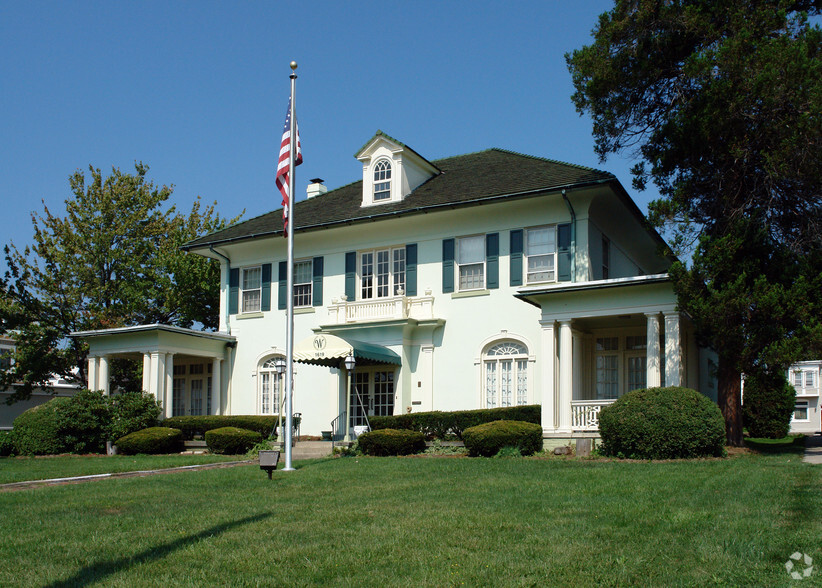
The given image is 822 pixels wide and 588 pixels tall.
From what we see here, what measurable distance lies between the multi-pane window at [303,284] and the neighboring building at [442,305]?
0.24 ft

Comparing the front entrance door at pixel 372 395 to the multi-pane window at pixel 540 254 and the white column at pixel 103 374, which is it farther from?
the white column at pixel 103 374

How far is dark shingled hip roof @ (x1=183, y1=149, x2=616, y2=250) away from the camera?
23484 millimetres

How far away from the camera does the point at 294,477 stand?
47.8ft

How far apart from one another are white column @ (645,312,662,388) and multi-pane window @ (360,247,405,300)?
8.87 meters

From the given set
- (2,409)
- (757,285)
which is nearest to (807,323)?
(757,285)

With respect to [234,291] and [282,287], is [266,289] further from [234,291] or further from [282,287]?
[234,291]

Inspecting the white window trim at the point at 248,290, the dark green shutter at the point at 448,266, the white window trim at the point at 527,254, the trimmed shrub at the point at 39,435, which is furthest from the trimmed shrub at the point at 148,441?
the white window trim at the point at 527,254

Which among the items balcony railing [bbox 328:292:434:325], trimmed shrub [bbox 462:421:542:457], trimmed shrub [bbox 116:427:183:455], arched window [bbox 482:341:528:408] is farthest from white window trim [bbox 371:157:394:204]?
trimmed shrub [bbox 462:421:542:457]

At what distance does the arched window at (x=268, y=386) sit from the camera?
1096 inches

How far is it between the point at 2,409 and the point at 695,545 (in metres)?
47.2

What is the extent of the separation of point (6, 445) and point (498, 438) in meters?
15.5

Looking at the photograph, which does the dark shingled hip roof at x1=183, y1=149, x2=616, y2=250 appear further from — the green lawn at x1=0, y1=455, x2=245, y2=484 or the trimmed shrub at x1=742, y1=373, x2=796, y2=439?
the trimmed shrub at x1=742, y1=373, x2=796, y2=439

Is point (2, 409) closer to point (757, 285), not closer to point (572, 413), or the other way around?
point (572, 413)

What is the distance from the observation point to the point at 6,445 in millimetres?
24203
